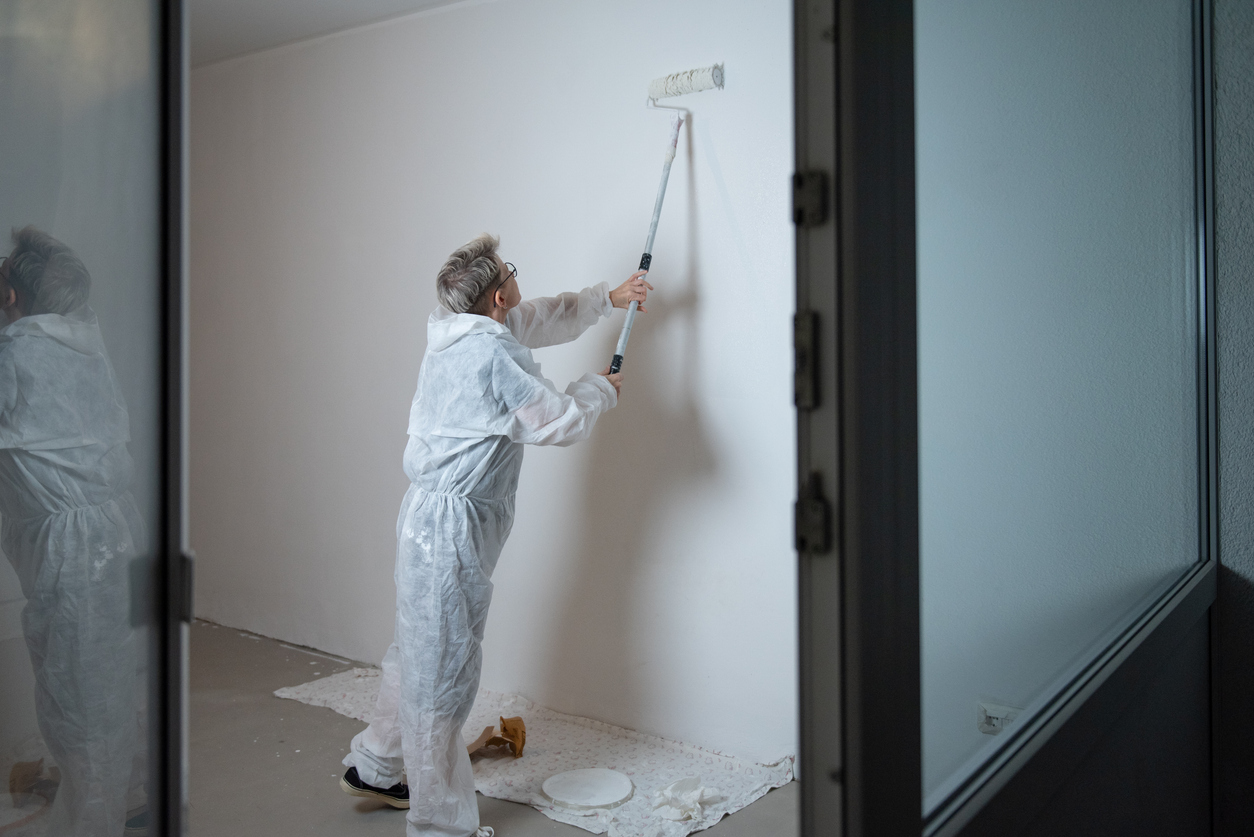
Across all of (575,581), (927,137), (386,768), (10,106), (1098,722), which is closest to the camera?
(10,106)

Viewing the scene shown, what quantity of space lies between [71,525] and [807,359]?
0.58 metres

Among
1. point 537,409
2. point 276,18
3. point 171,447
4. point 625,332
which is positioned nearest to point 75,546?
point 171,447

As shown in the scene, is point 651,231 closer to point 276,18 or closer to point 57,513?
point 276,18

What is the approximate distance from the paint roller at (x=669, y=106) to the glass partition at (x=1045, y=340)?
1.06 m

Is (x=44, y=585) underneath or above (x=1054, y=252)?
underneath

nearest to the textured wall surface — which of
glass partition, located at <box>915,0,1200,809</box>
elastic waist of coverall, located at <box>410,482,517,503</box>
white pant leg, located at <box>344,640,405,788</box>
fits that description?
glass partition, located at <box>915,0,1200,809</box>

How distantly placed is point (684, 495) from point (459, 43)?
1592 mm

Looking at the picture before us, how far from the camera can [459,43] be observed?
2848 mm

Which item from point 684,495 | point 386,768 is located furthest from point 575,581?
point 386,768

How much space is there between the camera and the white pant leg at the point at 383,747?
2158 millimetres

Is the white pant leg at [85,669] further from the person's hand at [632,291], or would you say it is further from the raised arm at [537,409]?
the person's hand at [632,291]

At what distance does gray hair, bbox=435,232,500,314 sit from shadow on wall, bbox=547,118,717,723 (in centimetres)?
53

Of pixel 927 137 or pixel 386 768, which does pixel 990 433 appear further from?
pixel 386 768

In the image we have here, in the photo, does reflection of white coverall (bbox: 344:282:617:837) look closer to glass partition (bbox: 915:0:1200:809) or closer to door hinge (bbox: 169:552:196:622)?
glass partition (bbox: 915:0:1200:809)
